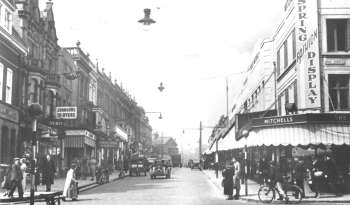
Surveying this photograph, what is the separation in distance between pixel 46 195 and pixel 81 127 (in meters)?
33.0

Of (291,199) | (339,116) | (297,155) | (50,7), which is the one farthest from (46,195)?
(50,7)

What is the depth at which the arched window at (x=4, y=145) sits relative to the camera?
3194 centimetres

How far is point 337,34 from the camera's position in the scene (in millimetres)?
27281

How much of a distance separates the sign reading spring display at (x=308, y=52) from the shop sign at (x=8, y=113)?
17.0 meters

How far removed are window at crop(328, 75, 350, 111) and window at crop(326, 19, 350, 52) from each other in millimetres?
1485

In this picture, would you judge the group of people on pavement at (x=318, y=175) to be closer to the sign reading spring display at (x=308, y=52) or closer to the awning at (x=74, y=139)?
the sign reading spring display at (x=308, y=52)

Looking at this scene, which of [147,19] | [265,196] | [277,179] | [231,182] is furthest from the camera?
[231,182]

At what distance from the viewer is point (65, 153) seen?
49.0m

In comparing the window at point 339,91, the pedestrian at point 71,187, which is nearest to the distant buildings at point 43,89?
the pedestrian at point 71,187

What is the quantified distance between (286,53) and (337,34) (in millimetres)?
5762

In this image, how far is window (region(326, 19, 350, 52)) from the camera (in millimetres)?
27125

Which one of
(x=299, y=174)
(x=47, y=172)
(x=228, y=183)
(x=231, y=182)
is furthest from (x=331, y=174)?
(x=47, y=172)

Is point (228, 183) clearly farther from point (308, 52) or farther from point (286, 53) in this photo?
point (286, 53)

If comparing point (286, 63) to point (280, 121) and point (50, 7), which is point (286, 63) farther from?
point (50, 7)
